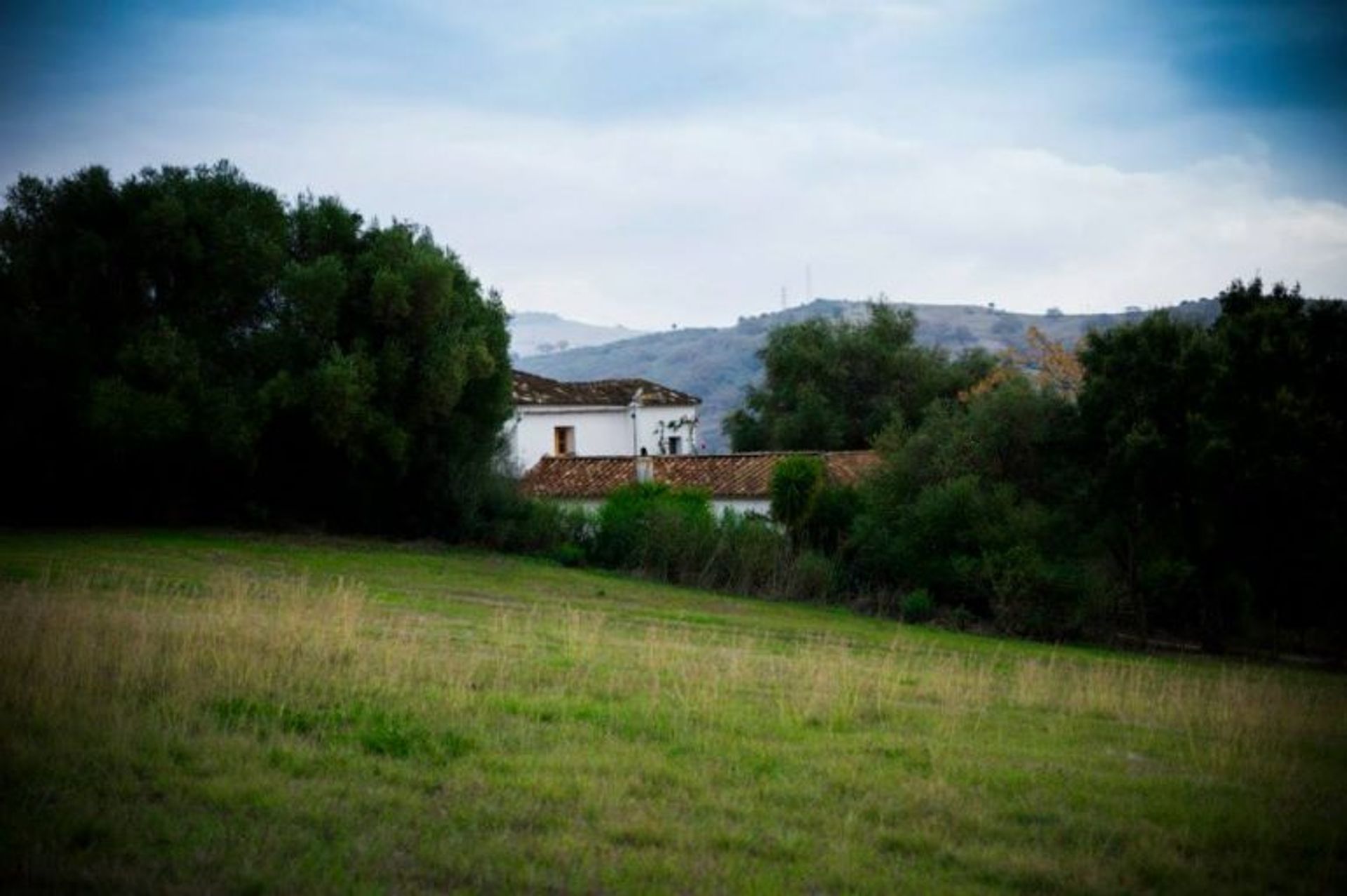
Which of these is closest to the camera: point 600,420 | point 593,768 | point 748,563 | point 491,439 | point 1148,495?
point 593,768

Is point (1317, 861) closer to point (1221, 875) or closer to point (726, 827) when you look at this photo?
point (1221, 875)

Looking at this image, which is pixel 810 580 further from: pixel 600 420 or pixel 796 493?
pixel 600 420

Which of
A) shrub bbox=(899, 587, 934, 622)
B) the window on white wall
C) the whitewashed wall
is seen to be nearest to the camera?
shrub bbox=(899, 587, 934, 622)

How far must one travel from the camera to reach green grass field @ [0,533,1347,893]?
22.9ft

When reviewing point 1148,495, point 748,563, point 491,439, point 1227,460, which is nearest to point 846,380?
point 748,563

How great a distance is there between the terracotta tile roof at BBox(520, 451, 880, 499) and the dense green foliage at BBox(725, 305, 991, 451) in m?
12.4

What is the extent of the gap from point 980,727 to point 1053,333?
133m

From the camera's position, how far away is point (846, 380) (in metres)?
69.1

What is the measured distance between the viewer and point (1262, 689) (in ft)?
51.4

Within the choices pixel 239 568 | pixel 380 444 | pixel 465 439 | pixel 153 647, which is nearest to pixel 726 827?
pixel 153 647

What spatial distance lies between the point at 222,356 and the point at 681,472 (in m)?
24.3

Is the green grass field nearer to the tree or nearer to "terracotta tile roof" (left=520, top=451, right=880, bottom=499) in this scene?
the tree

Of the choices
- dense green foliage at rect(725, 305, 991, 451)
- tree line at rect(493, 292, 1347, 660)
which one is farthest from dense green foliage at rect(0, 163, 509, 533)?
dense green foliage at rect(725, 305, 991, 451)

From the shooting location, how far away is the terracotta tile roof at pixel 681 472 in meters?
52.4
